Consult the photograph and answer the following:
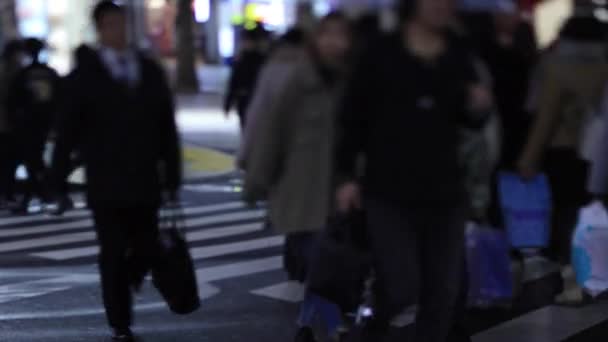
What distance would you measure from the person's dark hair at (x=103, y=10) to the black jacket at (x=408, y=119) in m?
1.60

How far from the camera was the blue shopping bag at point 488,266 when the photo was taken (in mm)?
6625

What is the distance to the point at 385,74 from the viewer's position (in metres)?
4.62

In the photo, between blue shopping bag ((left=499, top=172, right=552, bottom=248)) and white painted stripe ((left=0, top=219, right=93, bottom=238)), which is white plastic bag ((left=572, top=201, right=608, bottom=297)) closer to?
blue shopping bag ((left=499, top=172, right=552, bottom=248))

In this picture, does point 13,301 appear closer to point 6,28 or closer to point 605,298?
point 605,298

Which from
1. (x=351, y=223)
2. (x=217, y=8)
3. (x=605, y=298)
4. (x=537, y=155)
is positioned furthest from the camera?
(x=217, y=8)

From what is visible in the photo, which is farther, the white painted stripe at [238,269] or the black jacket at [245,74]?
the black jacket at [245,74]

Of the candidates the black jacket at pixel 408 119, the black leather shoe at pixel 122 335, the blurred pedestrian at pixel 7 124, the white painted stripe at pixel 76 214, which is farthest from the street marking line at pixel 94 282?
the blurred pedestrian at pixel 7 124

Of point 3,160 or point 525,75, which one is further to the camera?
point 3,160

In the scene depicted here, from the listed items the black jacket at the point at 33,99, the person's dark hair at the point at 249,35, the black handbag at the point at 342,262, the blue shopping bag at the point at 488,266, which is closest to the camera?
the black handbag at the point at 342,262

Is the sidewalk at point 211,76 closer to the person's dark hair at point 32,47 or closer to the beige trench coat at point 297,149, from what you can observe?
the person's dark hair at point 32,47

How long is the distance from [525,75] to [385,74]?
2.33 metres

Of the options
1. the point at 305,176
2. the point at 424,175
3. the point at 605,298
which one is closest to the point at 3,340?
the point at 305,176

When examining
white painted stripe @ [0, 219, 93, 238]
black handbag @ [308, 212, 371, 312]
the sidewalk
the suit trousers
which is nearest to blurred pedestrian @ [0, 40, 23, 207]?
white painted stripe @ [0, 219, 93, 238]

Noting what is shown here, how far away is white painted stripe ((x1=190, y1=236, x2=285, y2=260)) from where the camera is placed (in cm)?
967
